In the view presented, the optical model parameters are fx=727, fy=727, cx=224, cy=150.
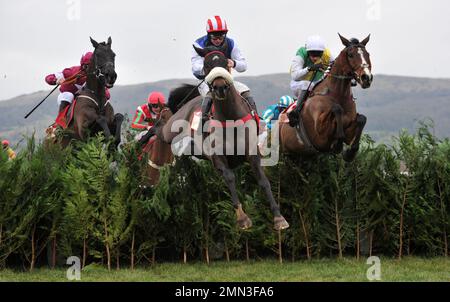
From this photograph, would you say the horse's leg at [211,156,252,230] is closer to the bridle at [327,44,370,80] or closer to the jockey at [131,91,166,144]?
the bridle at [327,44,370,80]

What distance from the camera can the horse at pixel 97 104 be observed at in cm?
1218

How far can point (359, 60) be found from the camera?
1052cm

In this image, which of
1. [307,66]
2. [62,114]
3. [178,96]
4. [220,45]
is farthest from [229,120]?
[62,114]

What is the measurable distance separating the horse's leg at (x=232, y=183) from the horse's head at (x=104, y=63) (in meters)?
3.27

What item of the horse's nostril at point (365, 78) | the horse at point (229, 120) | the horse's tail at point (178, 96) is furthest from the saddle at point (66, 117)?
the horse's nostril at point (365, 78)

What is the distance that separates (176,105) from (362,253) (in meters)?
3.84

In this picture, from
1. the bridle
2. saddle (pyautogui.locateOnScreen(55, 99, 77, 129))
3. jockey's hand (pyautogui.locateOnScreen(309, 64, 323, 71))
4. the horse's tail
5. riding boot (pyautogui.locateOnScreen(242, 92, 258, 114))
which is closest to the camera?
riding boot (pyautogui.locateOnScreen(242, 92, 258, 114))

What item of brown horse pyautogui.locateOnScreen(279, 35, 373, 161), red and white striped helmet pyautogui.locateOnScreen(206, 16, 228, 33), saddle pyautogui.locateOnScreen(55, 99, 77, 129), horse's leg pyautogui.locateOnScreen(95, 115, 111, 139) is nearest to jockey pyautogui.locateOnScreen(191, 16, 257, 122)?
red and white striped helmet pyautogui.locateOnScreen(206, 16, 228, 33)

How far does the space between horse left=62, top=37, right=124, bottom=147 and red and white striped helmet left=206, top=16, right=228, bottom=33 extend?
2306 mm

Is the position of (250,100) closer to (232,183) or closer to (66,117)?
(232,183)

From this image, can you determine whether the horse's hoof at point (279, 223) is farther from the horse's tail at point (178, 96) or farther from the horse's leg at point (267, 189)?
the horse's tail at point (178, 96)

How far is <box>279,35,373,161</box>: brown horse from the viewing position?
1053 centimetres

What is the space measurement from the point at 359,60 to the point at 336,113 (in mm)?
846

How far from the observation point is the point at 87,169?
9.35m
